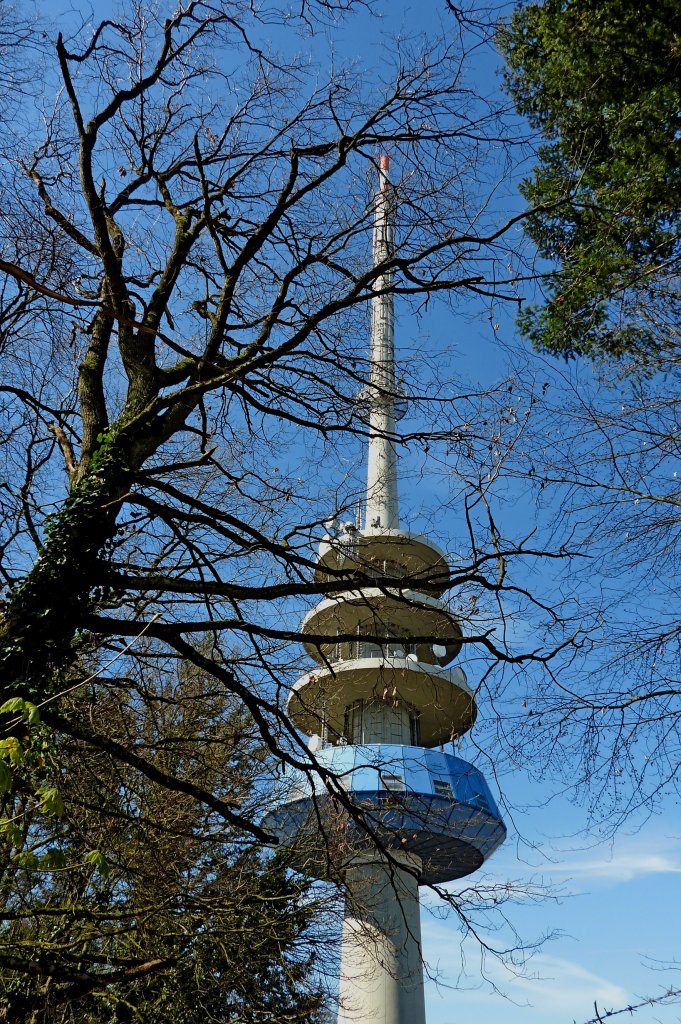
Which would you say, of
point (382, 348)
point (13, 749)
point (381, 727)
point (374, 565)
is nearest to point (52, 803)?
point (13, 749)

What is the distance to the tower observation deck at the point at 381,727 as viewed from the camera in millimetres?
5328

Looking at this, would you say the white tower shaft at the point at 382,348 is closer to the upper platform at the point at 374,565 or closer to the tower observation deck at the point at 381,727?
the tower observation deck at the point at 381,727

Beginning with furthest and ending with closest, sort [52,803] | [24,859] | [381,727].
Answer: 1. [381,727]
2. [24,859]
3. [52,803]

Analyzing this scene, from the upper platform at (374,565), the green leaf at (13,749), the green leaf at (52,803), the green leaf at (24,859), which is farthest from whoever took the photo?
the upper platform at (374,565)

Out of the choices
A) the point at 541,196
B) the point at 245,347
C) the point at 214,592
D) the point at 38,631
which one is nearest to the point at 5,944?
the point at 38,631

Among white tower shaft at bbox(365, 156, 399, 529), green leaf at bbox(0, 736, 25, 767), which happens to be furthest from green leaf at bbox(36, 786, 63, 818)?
white tower shaft at bbox(365, 156, 399, 529)

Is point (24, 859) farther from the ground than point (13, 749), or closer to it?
closer to it

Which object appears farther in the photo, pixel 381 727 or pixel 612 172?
pixel 381 727

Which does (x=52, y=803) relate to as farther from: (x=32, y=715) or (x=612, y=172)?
(x=612, y=172)

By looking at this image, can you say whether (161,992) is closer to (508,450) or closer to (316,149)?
(508,450)

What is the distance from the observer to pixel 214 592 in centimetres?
465

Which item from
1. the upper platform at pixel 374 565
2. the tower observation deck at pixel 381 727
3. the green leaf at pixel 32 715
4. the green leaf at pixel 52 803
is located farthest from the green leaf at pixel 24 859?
the upper platform at pixel 374 565

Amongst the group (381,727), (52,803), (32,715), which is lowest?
(52,803)

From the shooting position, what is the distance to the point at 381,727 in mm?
19328
